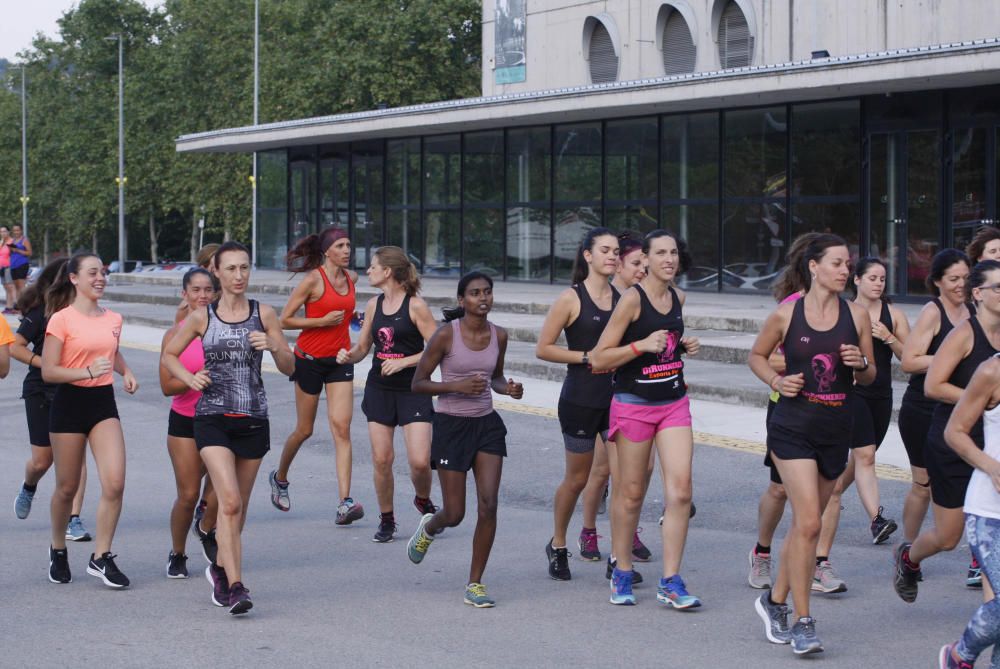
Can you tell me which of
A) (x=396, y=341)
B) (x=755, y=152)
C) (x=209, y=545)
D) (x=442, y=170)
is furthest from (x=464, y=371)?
(x=442, y=170)

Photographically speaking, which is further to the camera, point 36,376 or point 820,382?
point 36,376

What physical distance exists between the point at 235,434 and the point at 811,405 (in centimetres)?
279

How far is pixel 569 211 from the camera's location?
31047 mm

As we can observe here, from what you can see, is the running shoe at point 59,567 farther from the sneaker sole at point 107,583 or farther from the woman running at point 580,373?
the woman running at point 580,373

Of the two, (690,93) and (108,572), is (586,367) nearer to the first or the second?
(108,572)

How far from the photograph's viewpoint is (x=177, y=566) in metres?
7.88

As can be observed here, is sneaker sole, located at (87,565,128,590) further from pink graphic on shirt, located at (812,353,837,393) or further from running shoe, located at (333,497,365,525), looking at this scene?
pink graphic on shirt, located at (812,353,837,393)

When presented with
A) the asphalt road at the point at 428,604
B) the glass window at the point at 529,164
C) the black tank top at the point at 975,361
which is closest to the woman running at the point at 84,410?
the asphalt road at the point at 428,604

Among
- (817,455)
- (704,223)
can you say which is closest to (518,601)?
(817,455)

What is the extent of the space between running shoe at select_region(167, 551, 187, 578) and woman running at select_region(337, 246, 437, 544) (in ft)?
4.71

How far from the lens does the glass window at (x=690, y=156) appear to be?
27.7 metres

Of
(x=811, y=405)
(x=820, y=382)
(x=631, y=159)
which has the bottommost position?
(x=811, y=405)

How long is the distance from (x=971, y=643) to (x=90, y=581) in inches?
182

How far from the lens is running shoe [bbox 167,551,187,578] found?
787cm
